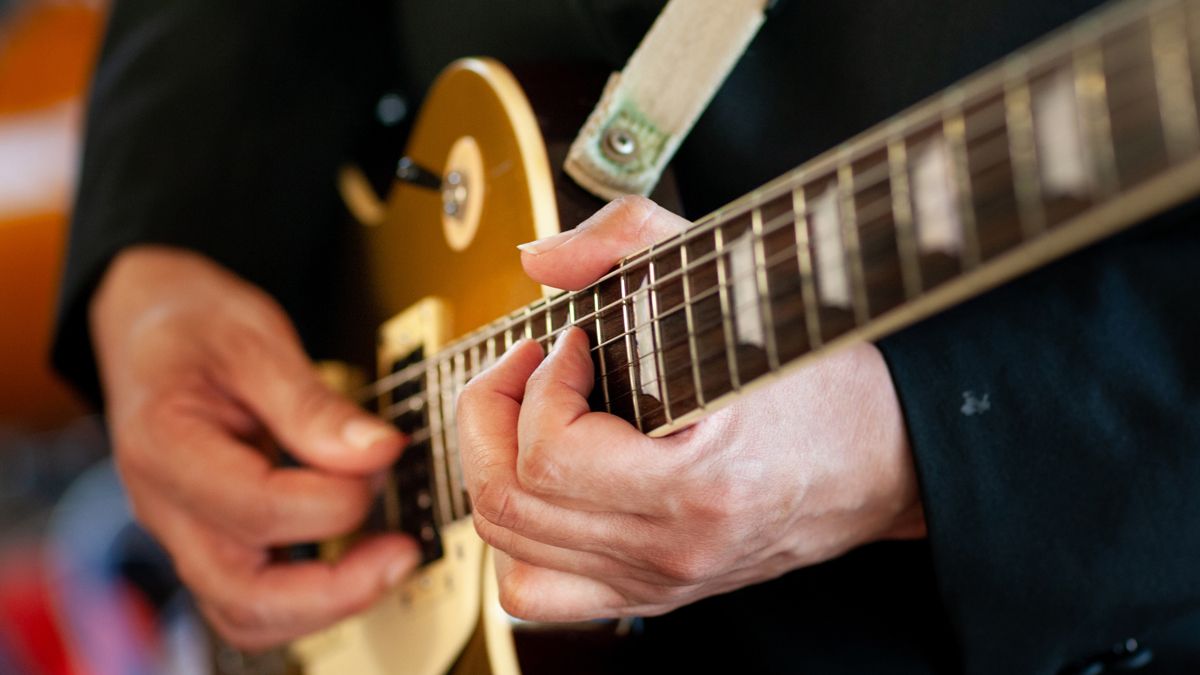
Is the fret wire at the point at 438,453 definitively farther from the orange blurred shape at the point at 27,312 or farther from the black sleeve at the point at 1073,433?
the orange blurred shape at the point at 27,312

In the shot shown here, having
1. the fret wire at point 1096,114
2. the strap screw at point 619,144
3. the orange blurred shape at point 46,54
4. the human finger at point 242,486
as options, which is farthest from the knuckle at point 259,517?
the orange blurred shape at point 46,54

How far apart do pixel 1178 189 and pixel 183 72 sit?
895 mm

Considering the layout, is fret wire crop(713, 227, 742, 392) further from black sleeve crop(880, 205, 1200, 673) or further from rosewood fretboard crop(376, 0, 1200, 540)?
black sleeve crop(880, 205, 1200, 673)

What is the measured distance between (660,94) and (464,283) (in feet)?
0.58

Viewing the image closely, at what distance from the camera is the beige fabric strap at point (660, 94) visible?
51 centimetres

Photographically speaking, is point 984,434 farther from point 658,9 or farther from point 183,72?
point 183,72

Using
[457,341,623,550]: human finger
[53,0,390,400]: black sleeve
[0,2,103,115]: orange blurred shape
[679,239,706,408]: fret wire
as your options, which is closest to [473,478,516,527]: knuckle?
[457,341,623,550]: human finger

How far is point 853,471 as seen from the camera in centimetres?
50

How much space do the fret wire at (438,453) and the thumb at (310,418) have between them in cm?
5

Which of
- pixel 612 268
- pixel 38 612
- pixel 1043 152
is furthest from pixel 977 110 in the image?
pixel 38 612

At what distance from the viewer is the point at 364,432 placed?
2.21ft

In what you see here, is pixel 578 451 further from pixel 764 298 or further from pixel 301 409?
pixel 301 409

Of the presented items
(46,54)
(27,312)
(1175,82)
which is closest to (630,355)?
(1175,82)

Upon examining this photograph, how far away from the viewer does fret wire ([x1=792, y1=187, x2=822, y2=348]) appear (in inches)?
13.9
